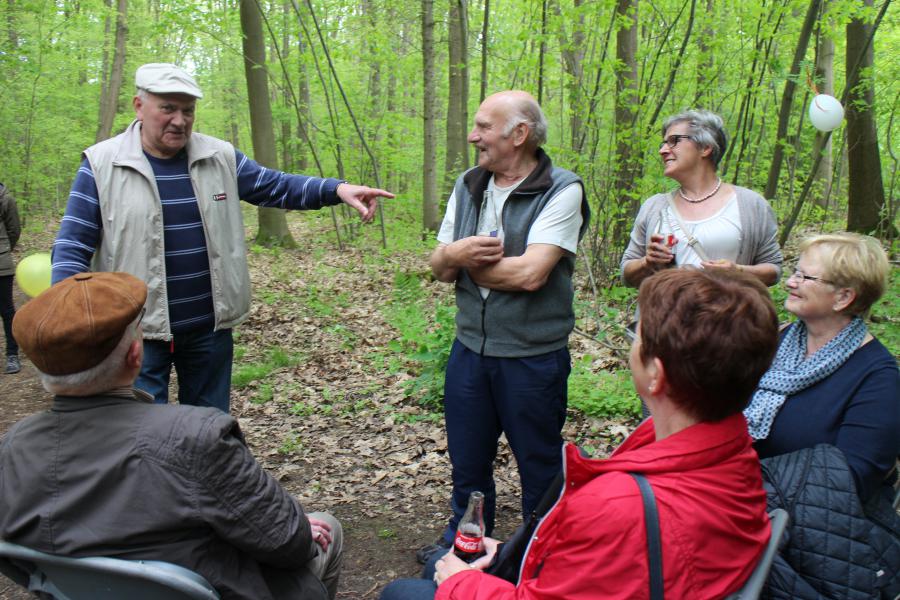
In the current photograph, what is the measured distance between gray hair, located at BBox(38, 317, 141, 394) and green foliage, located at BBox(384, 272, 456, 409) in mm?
3754

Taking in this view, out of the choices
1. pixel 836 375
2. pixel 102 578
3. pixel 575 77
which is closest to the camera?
pixel 102 578

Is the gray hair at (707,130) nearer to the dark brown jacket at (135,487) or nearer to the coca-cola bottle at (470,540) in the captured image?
the coca-cola bottle at (470,540)

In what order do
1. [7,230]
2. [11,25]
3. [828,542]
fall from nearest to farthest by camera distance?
[828,542] < [7,230] < [11,25]

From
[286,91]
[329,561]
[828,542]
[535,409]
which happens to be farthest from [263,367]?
[286,91]

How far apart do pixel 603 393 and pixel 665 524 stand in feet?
12.3

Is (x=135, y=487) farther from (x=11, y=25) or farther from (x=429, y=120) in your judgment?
(x=11, y=25)

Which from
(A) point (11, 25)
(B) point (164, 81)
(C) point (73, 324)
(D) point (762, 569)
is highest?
(A) point (11, 25)

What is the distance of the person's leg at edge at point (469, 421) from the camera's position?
2990 mm

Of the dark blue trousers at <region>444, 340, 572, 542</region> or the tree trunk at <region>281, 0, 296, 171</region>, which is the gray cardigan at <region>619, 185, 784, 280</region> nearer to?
the dark blue trousers at <region>444, 340, 572, 542</region>

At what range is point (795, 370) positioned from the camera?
2355 mm

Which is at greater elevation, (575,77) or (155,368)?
(575,77)

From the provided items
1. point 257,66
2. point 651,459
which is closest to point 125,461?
point 651,459

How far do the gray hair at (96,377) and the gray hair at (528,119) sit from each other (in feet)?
5.96

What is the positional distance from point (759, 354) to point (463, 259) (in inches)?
59.2
